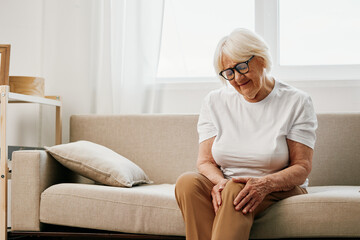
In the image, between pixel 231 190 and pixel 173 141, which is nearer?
pixel 231 190

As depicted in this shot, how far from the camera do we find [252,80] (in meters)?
1.84

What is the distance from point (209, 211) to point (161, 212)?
0.86 feet

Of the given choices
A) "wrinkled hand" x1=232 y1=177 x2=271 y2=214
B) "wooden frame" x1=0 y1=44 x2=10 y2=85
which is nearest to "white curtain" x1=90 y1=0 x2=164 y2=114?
"wooden frame" x1=0 y1=44 x2=10 y2=85

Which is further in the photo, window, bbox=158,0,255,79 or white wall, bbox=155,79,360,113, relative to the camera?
window, bbox=158,0,255,79

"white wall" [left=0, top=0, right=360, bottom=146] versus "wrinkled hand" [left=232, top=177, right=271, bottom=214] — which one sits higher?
"white wall" [left=0, top=0, right=360, bottom=146]

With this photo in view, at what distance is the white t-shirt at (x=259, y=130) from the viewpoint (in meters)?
1.79

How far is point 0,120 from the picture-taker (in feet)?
7.05

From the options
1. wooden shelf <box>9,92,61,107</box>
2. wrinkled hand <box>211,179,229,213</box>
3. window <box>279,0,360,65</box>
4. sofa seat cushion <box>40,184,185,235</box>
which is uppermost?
window <box>279,0,360,65</box>

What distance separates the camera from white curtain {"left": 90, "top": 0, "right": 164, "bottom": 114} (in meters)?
2.84

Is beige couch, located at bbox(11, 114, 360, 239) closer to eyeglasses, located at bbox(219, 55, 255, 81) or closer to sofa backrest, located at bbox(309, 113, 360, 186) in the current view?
sofa backrest, located at bbox(309, 113, 360, 186)

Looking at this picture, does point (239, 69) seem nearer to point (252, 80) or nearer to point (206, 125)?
point (252, 80)

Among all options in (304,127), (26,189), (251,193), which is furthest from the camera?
(26,189)

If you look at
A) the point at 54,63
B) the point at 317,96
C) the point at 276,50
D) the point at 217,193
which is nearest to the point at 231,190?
the point at 217,193

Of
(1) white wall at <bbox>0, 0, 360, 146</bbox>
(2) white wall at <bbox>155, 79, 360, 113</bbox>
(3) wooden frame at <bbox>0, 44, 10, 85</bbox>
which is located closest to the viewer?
(3) wooden frame at <bbox>0, 44, 10, 85</bbox>
